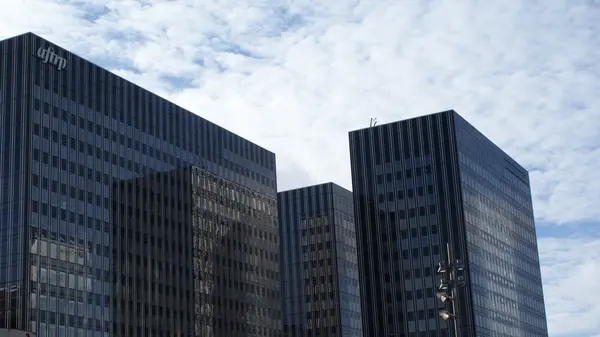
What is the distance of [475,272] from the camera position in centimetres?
18538

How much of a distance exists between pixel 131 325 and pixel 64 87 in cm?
3594

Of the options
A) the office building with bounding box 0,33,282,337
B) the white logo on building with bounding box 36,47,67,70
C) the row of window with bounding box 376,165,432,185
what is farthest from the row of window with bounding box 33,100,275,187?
the row of window with bounding box 376,165,432,185

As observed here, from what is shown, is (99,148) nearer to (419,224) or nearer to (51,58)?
(51,58)

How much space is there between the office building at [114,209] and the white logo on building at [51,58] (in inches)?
6.4

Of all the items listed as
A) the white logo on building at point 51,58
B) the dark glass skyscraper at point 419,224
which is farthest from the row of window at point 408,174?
the white logo on building at point 51,58

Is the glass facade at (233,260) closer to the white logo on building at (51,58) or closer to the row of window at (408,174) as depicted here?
the row of window at (408,174)

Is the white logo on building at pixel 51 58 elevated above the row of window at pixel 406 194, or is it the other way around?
the white logo on building at pixel 51 58

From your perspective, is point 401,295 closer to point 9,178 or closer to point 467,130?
point 467,130

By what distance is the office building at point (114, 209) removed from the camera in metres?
129

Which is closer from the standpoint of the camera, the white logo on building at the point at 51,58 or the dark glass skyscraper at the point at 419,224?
the white logo on building at the point at 51,58

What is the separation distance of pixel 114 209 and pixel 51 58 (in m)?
24.4

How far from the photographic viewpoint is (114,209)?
5738 inches

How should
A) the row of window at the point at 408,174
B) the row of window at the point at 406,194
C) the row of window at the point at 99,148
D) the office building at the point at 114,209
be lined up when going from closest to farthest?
the office building at the point at 114,209, the row of window at the point at 99,148, the row of window at the point at 406,194, the row of window at the point at 408,174

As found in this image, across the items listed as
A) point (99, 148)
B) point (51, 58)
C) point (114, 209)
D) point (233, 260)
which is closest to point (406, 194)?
point (233, 260)
